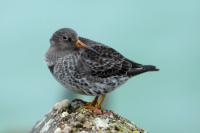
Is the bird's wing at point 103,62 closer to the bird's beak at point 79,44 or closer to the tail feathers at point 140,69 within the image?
the tail feathers at point 140,69

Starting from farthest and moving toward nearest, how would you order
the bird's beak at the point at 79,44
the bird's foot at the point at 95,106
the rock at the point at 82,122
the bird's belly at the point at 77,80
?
the bird's beak at the point at 79,44, the bird's belly at the point at 77,80, the bird's foot at the point at 95,106, the rock at the point at 82,122

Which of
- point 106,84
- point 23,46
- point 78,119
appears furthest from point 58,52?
point 23,46

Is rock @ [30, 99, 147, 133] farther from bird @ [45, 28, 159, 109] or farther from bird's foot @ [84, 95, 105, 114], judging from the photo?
bird @ [45, 28, 159, 109]

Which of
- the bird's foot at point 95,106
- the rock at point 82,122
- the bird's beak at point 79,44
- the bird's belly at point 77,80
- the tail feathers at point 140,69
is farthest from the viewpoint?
the tail feathers at point 140,69

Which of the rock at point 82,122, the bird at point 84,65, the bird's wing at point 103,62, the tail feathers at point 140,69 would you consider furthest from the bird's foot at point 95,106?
the tail feathers at point 140,69

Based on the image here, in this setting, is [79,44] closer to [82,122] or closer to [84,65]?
[84,65]

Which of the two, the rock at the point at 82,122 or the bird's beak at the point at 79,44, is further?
the bird's beak at the point at 79,44

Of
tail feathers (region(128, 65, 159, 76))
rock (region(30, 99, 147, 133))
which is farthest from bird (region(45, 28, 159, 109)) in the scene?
rock (region(30, 99, 147, 133))
